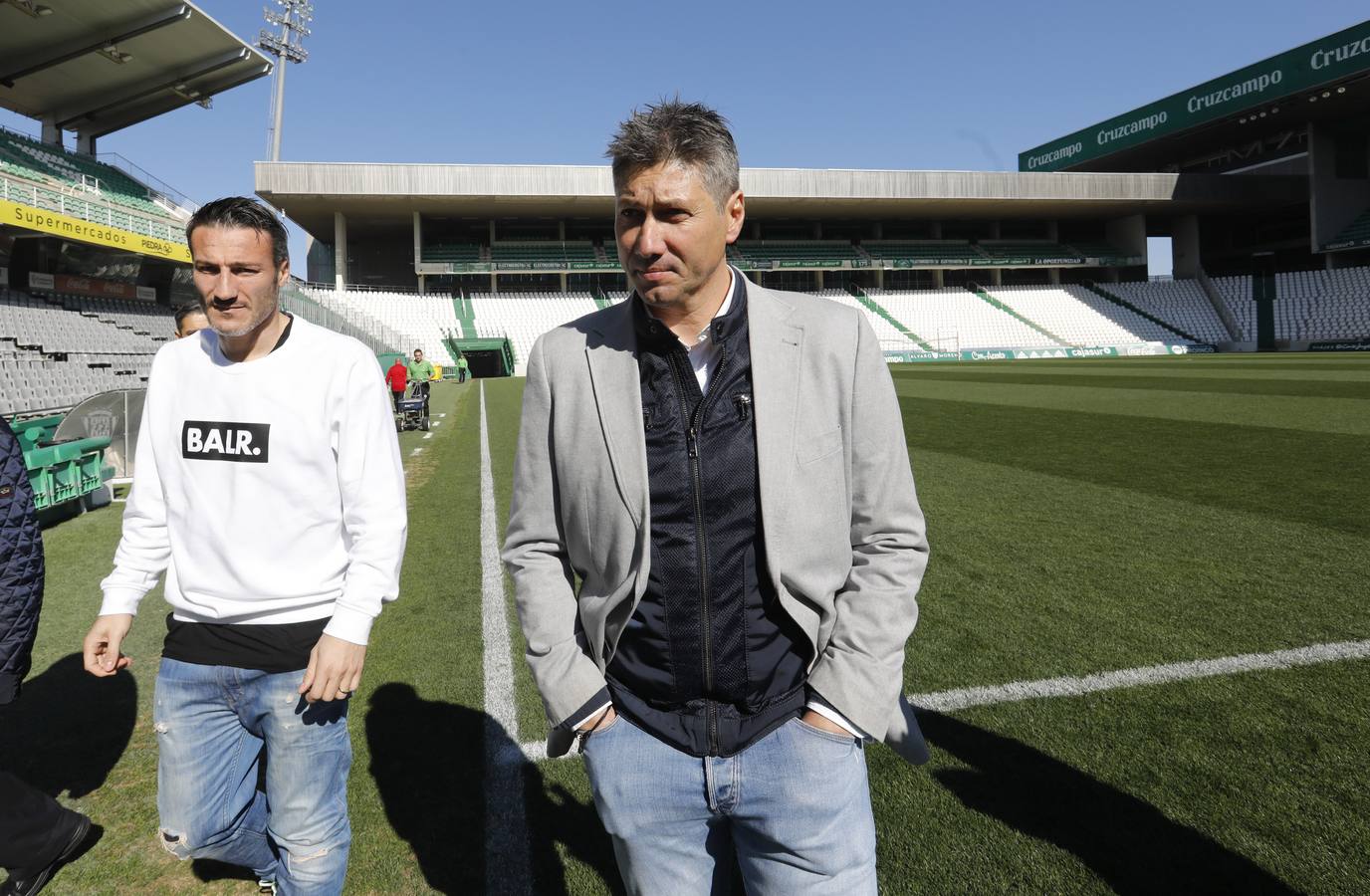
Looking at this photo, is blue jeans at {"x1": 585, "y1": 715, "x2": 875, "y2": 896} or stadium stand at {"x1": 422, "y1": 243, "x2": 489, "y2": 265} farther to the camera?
stadium stand at {"x1": 422, "y1": 243, "x2": 489, "y2": 265}

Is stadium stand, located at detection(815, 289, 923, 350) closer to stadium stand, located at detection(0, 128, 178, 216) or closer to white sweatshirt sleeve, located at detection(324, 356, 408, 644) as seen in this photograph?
stadium stand, located at detection(0, 128, 178, 216)

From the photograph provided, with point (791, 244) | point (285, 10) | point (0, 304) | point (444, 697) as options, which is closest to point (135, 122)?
point (285, 10)

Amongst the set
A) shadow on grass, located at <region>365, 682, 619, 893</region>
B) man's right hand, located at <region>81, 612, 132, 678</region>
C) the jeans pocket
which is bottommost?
shadow on grass, located at <region>365, 682, 619, 893</region>

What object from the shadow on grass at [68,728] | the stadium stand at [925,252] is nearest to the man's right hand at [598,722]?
the shadow on grass at [68,728]

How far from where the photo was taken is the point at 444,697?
375cm

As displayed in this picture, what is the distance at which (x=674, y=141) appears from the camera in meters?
1.39

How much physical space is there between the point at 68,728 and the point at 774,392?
3.89 meters

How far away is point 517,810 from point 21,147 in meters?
34.1

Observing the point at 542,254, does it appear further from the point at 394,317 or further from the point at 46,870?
the point at 46,870

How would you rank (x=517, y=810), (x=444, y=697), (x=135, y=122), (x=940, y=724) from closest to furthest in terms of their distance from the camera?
(x=517, y=810)
(x=940, y=724)
(x=444, y=697)
(x=135, y=122)

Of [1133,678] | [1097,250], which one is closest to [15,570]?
[1133,678]

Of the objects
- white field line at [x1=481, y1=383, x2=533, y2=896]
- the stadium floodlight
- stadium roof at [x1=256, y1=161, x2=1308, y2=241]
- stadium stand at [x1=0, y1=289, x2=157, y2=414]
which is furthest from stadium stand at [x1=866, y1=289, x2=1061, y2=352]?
white field line at [x1=481, y1=383, x2=533, y2=896]

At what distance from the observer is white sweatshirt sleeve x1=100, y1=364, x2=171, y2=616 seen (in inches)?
81.1

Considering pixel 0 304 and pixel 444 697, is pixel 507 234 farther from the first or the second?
pixel 444 697
